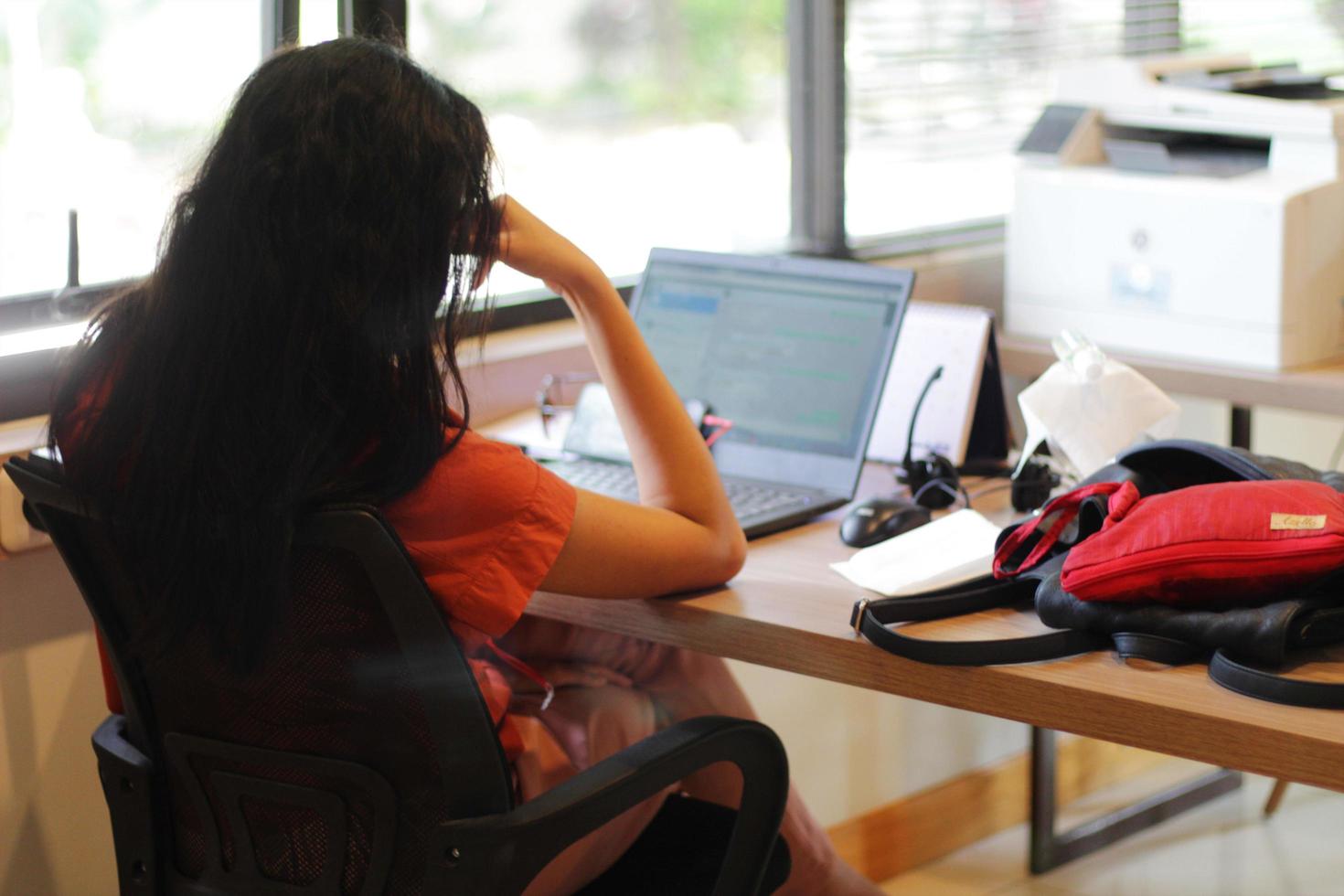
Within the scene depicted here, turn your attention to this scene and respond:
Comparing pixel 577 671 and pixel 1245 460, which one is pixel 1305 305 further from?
pixel 577 671

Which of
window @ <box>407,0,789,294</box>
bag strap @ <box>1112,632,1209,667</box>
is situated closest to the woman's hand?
bag strap @ <box>1112,632,1209,667</box>

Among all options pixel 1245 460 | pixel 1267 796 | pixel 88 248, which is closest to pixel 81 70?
pixel 88 248

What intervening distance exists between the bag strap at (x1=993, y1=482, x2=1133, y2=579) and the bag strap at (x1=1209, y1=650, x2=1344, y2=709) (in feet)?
0.70

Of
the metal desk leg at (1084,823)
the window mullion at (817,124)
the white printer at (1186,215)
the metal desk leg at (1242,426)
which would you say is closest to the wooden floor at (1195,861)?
the metal desk leg at (1084,823)

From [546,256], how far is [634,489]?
367mm

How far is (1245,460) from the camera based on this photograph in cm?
135

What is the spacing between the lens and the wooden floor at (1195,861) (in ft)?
8.10

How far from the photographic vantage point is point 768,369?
182 centimetres

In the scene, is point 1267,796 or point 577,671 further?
point 1267,796

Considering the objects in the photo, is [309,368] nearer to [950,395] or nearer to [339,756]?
[339,756]

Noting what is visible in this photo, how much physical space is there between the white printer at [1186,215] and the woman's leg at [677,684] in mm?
1064

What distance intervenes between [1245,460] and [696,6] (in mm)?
1600

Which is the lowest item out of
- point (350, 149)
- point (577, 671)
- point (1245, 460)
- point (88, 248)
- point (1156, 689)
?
point (577, 671)

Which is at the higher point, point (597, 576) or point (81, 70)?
point (81, 70)
